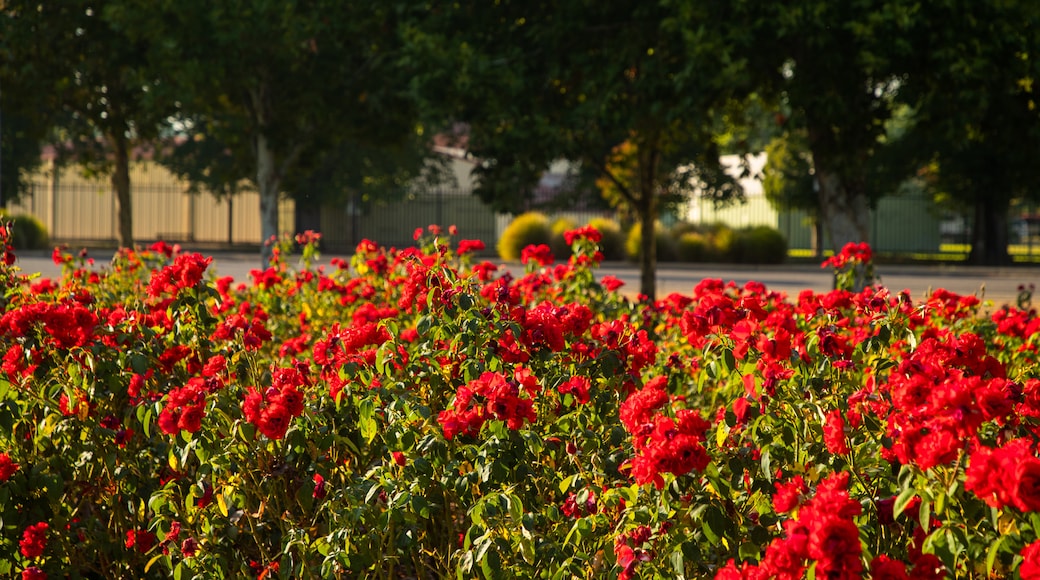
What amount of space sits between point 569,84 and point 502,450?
40.2ft

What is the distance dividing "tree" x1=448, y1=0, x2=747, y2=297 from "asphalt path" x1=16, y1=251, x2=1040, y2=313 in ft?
17.1

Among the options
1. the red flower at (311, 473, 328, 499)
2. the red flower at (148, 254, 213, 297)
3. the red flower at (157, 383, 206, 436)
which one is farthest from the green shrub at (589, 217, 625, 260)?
the red flower at (157, 383, 206, 436)

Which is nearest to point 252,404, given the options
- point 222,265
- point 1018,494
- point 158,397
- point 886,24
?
point 158,397

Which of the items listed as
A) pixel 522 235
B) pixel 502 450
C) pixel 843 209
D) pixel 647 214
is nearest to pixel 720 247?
pixel 522 235

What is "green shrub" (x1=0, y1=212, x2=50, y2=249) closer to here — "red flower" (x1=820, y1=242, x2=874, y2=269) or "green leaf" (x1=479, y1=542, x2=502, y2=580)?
"red flower" (x1=820, y1=242, x2=874, y2=269)

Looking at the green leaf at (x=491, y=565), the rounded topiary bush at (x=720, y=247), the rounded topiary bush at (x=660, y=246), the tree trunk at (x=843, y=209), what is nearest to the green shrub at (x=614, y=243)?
the rounded topiary bush at (x=660, y=246)

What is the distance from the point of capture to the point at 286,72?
61.3ft

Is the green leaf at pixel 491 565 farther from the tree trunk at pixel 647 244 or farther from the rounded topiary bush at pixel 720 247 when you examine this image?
the rounded topiary bush at pixel 720 247

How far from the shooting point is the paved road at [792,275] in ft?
73.0

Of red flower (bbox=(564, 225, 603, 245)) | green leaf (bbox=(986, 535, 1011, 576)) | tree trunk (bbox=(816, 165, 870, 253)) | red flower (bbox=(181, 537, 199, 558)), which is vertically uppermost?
tree trunk (bbox=(816, 165, 870, 253))

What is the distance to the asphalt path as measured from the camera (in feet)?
72.9

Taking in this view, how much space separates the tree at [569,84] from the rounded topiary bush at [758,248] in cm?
1564

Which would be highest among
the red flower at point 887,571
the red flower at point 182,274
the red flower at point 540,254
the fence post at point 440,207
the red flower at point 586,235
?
the fence post at point 440,207

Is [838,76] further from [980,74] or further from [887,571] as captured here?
[887,571]
